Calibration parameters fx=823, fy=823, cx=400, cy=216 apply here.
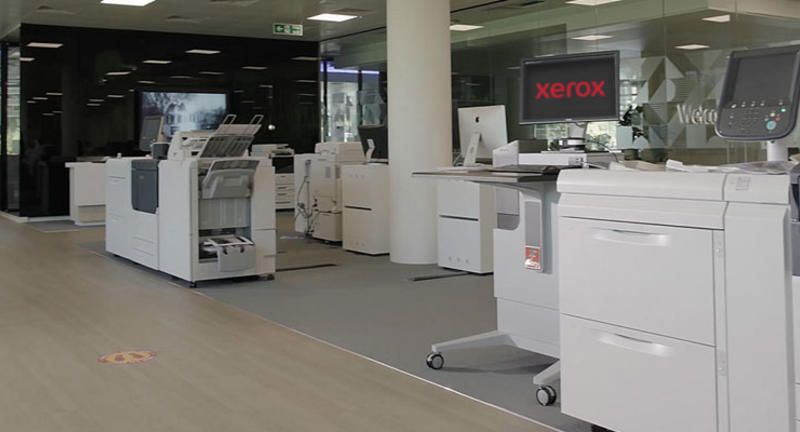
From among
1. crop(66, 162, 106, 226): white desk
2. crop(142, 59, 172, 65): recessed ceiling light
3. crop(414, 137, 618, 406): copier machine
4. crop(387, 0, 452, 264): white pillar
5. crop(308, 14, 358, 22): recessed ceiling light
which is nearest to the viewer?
crop(414, 137, 618, 406): copier machine

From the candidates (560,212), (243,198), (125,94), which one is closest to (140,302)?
(243,198)

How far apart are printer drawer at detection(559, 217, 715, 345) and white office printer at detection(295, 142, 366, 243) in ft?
20.4

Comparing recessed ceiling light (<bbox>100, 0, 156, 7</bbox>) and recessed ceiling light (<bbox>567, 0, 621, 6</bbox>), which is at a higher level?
recessed ceiling light (<bbox>100, 0, 156, 7</bbox>)

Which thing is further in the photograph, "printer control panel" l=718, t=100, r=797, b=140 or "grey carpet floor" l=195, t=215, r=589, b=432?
"grey carpet floor" l=195, t=215, r=589, b=432

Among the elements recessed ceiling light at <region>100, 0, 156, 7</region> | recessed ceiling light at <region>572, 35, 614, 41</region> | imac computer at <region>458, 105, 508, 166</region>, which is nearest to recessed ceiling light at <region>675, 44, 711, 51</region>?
recessed ceiling light at <region>572, 35, 614, 41</region>

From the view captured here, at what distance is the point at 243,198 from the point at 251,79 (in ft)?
26.2

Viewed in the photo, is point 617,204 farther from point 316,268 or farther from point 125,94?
point 125,94

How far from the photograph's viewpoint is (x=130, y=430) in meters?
3.30

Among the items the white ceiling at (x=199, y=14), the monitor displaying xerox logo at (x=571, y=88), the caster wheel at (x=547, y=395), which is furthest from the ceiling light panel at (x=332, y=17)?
the caster wheel at (x=547, y=395)

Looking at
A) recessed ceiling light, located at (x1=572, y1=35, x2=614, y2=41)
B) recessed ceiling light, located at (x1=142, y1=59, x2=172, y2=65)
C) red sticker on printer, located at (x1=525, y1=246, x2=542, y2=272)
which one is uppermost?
recessed ceiling light, located at (x1=142, y1=59, x2=172, y2=65)

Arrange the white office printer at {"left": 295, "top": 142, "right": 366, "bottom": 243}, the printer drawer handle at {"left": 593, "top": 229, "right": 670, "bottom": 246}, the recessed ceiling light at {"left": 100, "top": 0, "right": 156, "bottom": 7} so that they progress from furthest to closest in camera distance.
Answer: the recessed ceiling light at {"left": 100, "top": 0, "right": 156, "bottom": 7} → the white office printer at {"left": 295, "top": 142, "right": 366, "bottom": 243} → the printer drawer handle at {"left": 593, "top": 229, "right": 670, "bottom": 246}

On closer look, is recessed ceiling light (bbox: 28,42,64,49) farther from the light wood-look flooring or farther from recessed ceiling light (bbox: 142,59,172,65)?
the light wood-look flooring

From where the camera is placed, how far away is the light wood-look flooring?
338 centimetres

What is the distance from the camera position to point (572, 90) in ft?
13.1
